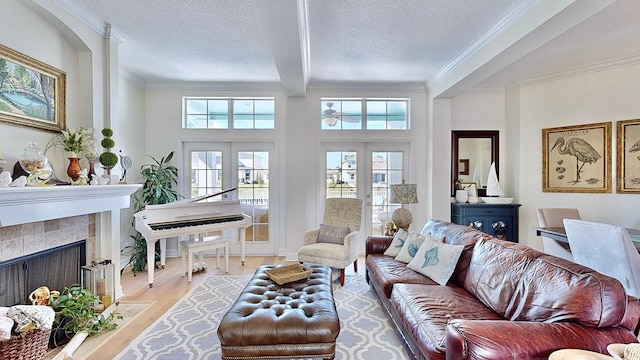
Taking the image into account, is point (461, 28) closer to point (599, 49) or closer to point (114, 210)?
point (599, 49)

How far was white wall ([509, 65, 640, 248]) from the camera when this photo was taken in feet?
12.2

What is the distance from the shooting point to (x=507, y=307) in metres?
1.85

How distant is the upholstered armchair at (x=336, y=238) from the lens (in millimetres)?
3592

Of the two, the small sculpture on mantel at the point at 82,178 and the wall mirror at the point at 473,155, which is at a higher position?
the wall mirror at the point at 473,155

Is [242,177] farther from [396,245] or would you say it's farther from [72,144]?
[396,245]

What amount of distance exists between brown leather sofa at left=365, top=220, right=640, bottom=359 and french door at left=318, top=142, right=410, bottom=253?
2.43 meters

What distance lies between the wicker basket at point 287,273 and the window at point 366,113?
2.92m

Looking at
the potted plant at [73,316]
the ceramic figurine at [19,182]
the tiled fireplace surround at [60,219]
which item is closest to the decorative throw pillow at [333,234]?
the tiled fireplace surround at [60,219]

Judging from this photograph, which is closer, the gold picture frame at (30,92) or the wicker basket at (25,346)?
the wicker basket at (25,346)

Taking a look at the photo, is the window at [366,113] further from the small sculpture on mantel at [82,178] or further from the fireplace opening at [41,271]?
the fireplace opening at [41,271]

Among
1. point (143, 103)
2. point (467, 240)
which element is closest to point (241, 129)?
point (143, 103)

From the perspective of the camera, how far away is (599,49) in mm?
3406

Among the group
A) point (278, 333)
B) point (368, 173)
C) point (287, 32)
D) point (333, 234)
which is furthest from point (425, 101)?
point (278, 333)

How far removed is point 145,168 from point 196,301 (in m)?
2.57
